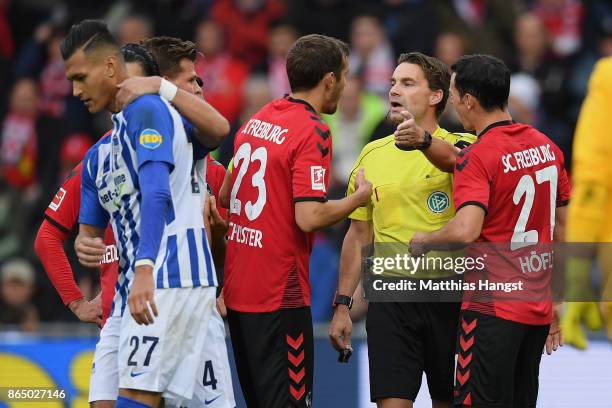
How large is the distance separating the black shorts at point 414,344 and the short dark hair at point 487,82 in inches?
45.9

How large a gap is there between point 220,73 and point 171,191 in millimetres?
7242

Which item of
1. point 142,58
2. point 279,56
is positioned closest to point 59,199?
point 142,58

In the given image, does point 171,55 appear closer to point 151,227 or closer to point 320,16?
point 151,227

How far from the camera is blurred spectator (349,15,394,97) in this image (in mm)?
12695

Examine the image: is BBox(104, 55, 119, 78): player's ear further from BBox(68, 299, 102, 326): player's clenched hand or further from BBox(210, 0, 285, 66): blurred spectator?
BBox(210, 0, 285, 66): blurred spectator

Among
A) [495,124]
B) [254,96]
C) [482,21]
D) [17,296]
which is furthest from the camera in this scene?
[482,21]

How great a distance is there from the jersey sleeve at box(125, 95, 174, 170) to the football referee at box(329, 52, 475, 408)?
4.80ft

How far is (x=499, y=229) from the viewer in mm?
6676

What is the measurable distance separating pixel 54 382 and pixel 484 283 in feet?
12.2

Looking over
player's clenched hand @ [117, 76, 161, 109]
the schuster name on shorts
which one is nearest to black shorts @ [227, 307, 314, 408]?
the schuster name on shorts

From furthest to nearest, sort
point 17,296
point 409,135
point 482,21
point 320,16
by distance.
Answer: point 320,16, point 482,21, point 17,296, point 409,135

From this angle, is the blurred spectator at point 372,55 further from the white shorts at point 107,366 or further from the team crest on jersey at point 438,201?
the white shorts at point 107,366

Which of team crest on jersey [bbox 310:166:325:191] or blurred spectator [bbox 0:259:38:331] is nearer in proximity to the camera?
team crest on jersey [bbox 310:166:325:191]

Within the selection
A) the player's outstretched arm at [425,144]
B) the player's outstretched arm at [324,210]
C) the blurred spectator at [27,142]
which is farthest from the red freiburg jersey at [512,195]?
the blurred spectator at [27,142]
